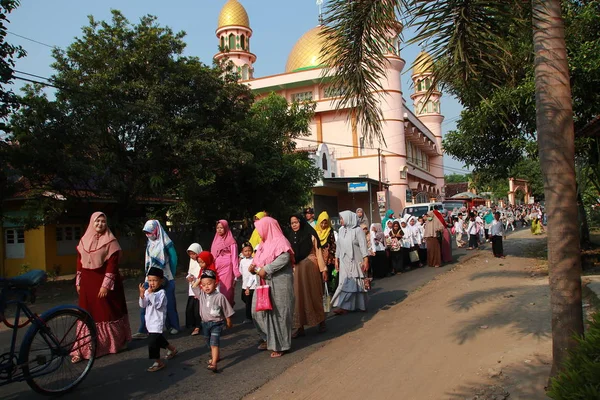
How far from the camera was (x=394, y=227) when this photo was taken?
1308cm

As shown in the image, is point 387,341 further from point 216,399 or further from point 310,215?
point 310,215

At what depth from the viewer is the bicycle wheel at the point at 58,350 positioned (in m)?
4.34

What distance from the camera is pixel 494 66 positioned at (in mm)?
4625

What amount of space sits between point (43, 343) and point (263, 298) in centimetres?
221

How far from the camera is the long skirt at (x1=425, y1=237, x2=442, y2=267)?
1420 centimetres

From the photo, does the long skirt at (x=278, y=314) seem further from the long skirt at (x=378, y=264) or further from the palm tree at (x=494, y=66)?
the long skirt at (x=378, y=264)

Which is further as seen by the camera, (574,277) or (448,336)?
(448,336)

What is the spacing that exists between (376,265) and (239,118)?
687cm

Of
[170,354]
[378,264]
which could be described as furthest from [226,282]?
[378,264]

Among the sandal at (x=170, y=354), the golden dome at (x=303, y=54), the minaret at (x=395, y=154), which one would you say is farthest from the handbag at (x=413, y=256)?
the golden dome at (x=303, y=54)

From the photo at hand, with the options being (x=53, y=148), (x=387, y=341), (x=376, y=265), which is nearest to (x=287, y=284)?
(x=387, y=341)

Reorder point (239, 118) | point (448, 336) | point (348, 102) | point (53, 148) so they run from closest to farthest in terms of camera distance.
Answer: point (348, 102)
point (448, 336)
point (53, 148)
point (239, 118)

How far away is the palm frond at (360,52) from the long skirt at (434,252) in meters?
9.50

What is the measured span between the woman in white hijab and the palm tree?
2764 millimetres
